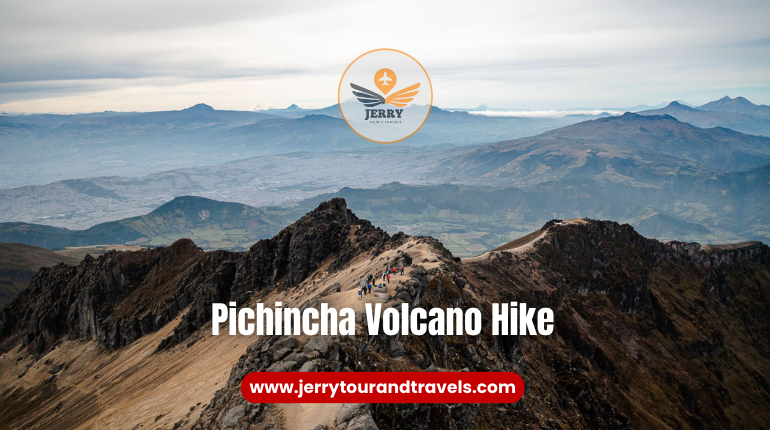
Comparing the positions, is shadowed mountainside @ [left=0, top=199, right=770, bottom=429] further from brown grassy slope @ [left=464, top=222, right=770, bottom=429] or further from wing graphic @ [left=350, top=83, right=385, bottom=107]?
wing graphic @ [left=350, top=83, right=385, bottom=107]

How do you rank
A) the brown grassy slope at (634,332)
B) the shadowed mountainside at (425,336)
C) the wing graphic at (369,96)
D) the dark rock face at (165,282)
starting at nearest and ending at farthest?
the shadowed mountainside at (425,336) → the wing graphic at (369,96) → the brown grassy slope at (634,332) → the dark rock face at (165,282)

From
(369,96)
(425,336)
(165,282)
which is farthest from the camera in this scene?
(165,282)

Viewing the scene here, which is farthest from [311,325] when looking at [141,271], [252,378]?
[141,271]

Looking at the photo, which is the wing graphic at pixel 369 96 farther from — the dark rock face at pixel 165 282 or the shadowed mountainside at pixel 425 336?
the dark rock face at pixel 165 282

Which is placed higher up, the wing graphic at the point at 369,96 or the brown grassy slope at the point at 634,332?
the wing graphic at the point at 369,96

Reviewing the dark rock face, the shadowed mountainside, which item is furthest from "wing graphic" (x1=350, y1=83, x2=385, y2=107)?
the dark rock face

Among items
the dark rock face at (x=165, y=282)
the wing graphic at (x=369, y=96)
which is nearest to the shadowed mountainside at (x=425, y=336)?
the dark rock face at (x=165, y=282)

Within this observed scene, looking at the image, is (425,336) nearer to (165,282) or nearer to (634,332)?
(165,282)

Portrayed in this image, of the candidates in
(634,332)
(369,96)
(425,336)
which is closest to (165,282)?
(369,96)
